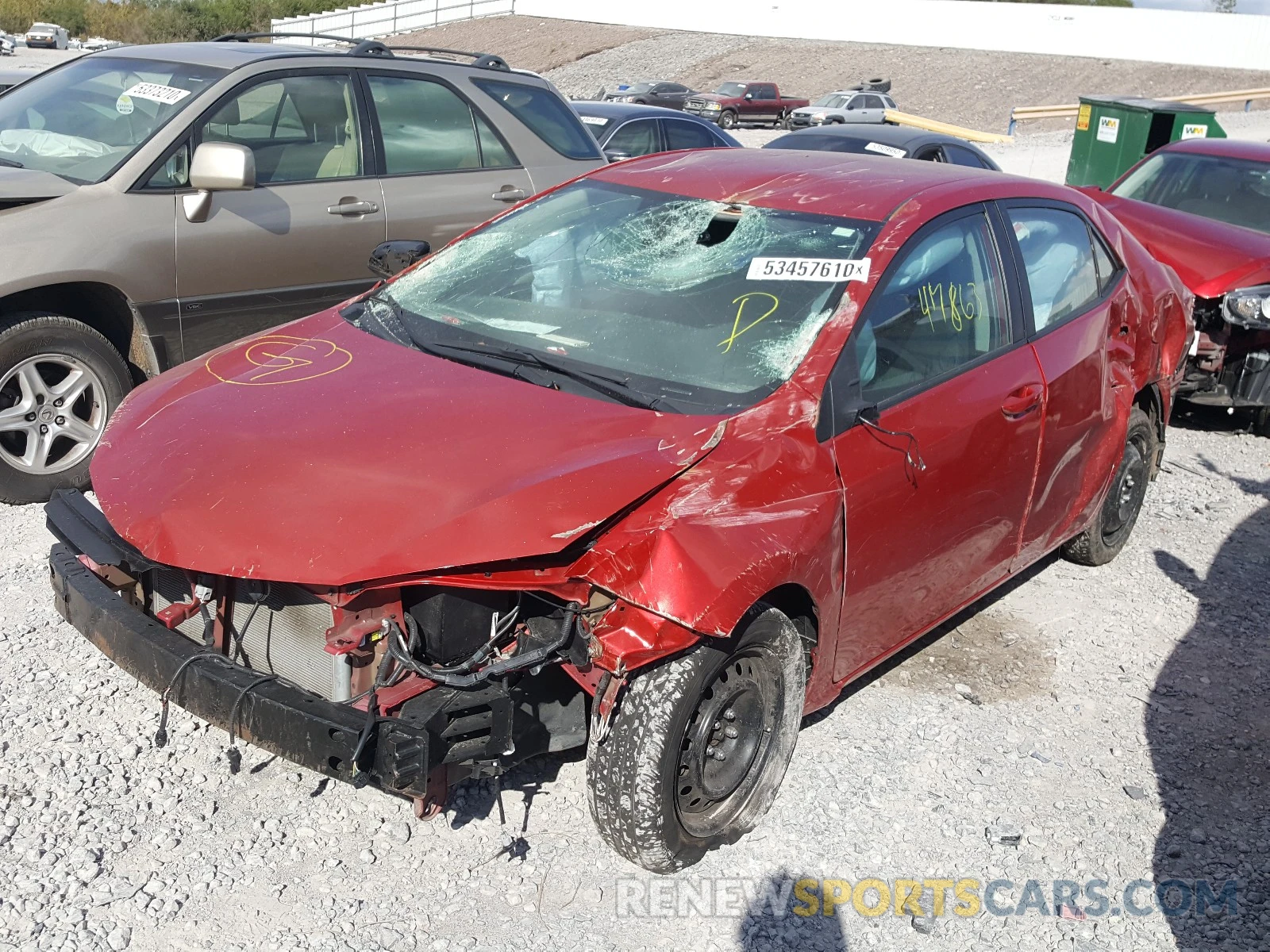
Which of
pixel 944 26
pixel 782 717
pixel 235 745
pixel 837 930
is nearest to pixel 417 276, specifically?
pixel 235 745

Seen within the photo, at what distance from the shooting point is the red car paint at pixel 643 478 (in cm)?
290

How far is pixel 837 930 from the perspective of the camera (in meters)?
3.21

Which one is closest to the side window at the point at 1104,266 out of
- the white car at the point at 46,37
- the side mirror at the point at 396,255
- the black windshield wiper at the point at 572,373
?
the black windshield wiper at the point at 572,373

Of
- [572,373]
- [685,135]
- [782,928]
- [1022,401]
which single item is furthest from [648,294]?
[685,135]

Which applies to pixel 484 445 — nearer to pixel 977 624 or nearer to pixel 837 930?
pixel 837 930

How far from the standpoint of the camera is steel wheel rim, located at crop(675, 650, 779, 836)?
10.5ft

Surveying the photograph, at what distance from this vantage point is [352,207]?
611cm

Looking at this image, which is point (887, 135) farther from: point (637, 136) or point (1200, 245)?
point (1200, 245)

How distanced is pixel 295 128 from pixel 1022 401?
3.88 m

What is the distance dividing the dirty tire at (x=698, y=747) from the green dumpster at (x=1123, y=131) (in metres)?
15.0

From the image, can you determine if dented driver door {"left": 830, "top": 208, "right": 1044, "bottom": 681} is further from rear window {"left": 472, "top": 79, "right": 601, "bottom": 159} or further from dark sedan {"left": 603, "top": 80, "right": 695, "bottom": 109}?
dark sedan {"left": 603, "top": 80, "right": 695, "bottom": 109}

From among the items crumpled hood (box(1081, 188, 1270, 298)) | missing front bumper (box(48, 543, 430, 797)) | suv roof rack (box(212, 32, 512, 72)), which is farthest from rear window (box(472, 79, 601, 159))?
missing front bumper (box(48, 543, 430, 797))

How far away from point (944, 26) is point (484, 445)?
58.8 metres

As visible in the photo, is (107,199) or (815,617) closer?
(815,617)
